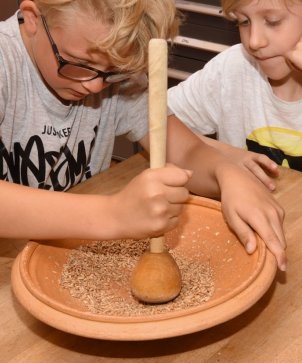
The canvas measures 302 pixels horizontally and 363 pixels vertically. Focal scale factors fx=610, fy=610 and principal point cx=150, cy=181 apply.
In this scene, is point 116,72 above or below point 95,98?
above

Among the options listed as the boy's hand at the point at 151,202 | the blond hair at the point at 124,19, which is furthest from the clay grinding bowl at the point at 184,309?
the blond hair at the point at 124,19

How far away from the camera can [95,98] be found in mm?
1349

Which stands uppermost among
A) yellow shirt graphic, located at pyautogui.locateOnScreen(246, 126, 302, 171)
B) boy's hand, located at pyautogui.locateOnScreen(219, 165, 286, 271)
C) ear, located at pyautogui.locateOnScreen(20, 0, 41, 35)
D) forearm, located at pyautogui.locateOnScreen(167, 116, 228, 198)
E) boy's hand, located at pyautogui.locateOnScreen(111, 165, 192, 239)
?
ear, located at pyautogui.locateOnScreen(20, 0, 41, 35)

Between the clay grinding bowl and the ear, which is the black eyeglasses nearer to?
the ear

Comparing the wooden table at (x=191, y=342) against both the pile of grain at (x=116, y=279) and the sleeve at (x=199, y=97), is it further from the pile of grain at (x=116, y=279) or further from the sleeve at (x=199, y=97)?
the sleeve at (x=199, y=97)

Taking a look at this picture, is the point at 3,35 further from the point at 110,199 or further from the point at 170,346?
the point at 170,346

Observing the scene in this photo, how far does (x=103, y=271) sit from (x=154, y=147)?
225 mm

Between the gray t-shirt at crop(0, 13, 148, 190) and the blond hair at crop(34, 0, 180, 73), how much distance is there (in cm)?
15

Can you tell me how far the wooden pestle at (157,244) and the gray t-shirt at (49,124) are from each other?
0.45 metres

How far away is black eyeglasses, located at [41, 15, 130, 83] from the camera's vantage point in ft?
3.60

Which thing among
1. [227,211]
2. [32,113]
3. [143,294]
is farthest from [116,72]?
[143,294]

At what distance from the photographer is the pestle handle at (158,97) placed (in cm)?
74

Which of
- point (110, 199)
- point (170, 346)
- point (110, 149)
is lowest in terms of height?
point (110, 149)

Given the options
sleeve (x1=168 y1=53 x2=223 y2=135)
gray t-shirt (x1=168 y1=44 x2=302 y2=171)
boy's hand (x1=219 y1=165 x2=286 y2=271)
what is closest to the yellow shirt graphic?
gray t-shirt (x1=168 y1=44 x2=302 y2=171)
